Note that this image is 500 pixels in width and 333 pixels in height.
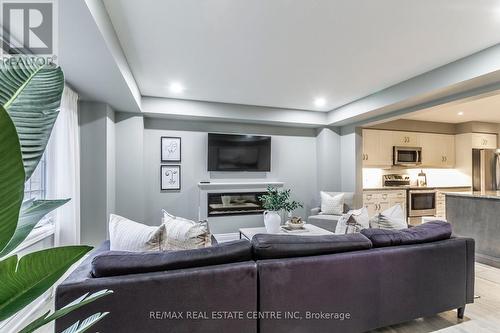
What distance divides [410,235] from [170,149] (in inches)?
158

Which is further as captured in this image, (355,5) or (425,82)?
(425,82)

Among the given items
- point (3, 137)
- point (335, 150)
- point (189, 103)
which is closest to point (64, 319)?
point (3, 137)

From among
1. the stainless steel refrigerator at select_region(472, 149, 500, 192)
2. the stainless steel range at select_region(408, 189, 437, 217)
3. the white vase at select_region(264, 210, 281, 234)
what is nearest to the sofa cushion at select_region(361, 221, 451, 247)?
the white vase at select_region(264, 210, 281, 234)

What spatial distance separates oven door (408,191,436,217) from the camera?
19.0 ft


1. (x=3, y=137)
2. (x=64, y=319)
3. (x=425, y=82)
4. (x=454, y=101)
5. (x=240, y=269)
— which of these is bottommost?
(x=64, y=319)

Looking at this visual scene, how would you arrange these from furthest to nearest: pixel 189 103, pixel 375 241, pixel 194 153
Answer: pixel 194 153 < pixel 189 103 < pixel 375 241

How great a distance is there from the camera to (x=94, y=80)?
9.03 feet

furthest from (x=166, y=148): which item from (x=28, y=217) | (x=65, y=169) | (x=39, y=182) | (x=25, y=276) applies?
(x=25, y=276)

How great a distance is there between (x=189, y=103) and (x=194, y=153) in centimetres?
98

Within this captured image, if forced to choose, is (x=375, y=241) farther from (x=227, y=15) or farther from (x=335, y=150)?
(x=335, y=150)

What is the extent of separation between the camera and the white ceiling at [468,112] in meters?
4.45

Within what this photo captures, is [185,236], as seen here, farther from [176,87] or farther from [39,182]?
[176,87]

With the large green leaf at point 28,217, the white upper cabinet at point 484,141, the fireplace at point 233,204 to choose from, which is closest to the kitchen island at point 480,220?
the white upper cabinet at point 484,141

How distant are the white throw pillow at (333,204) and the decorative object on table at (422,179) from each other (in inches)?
115
